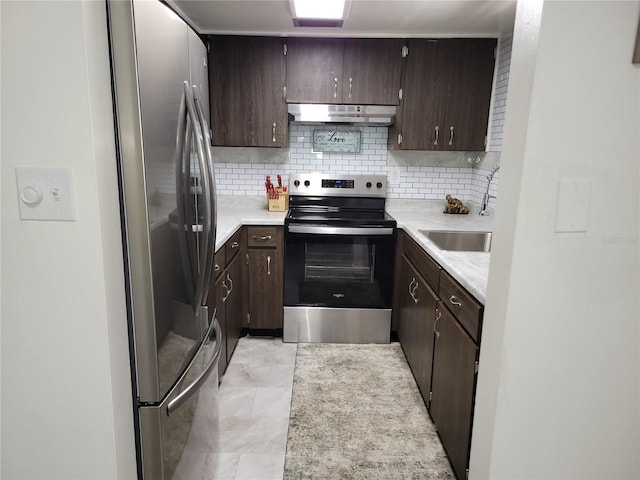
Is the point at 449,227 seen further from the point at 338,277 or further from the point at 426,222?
the point at 338,277

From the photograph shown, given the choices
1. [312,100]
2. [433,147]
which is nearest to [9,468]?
[312,100]

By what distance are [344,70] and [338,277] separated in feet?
4.90

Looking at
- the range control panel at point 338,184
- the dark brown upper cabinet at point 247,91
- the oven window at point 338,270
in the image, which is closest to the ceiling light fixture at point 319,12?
the dark brown upper cabinet at point 247,91

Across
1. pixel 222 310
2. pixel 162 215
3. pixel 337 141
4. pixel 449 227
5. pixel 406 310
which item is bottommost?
pixel 406 310

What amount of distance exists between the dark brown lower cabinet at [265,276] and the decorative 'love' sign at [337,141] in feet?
2.95

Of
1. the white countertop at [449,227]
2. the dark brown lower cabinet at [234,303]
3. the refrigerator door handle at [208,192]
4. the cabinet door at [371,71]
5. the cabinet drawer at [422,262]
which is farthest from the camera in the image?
the cabinet door at [371,71]

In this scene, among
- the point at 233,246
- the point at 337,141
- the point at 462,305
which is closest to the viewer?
the point at 462,305

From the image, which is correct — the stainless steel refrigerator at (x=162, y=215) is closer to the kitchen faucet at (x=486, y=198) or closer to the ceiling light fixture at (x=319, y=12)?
the ceiling light fixture at (x=319, y=12)

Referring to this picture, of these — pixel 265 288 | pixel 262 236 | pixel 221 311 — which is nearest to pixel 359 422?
pixel 221 311

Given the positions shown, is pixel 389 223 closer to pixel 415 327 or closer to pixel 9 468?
pixel 415 327

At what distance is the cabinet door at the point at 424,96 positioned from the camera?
120 inches

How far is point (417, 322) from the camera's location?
247cm

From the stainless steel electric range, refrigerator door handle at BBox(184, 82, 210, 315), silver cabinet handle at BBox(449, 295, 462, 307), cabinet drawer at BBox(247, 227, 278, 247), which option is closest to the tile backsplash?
the stainless steel electric range

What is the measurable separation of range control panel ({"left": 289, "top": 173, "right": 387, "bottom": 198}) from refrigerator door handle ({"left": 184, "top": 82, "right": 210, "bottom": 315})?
2.01 meters
